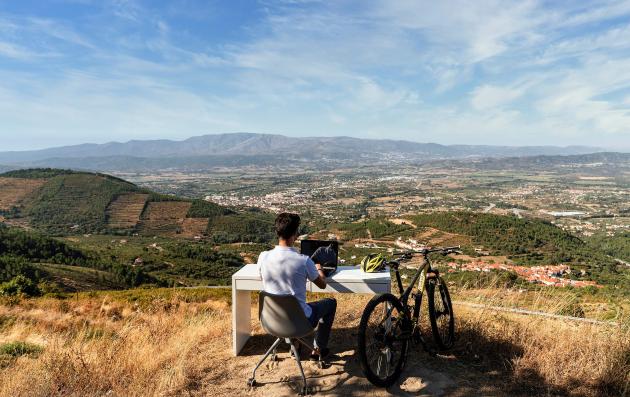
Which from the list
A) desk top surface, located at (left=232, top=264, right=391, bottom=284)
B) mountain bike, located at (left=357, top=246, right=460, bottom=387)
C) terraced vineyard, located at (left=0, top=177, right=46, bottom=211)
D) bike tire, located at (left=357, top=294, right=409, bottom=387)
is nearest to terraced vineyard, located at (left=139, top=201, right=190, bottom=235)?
terraced vineyard, located at (left=0, top=177, right=46, bottom=211)

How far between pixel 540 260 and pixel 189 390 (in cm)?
4377

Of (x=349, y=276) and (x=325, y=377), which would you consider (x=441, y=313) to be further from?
(x=325, y=377)

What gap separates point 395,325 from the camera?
339 cm

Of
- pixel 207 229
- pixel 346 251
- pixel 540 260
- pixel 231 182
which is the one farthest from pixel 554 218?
pixel 231 182

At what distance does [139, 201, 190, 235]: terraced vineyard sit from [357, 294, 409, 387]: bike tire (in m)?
70.2

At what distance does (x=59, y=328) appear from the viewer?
5.98m

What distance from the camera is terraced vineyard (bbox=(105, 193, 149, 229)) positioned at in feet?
242

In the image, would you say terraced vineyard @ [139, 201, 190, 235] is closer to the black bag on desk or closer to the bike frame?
the black bag on desk

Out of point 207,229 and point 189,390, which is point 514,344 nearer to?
point 189,390

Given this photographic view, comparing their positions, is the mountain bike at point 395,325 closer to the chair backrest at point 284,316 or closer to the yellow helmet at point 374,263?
the yellow helmet at point 374,263

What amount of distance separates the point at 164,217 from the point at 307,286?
3107 inches

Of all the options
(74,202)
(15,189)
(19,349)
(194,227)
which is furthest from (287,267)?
(15,189)

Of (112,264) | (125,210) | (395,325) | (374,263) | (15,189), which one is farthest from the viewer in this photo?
(15,189)

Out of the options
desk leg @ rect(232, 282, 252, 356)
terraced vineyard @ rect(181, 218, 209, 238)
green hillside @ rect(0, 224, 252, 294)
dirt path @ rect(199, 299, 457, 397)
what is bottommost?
terraced vineyard @ rect(181, 218, 209, 238)
